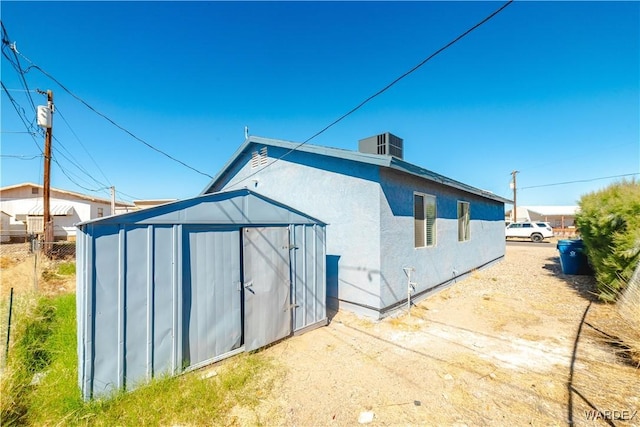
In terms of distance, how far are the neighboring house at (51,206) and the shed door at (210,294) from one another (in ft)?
68.0

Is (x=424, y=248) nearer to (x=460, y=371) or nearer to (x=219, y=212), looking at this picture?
(x=460, y=371)

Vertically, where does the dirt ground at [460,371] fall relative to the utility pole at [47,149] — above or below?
below

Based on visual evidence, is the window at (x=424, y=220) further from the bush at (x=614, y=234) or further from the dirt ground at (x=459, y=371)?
the bush at (x=614, y=234)

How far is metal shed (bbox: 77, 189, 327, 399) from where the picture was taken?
2.94 metres

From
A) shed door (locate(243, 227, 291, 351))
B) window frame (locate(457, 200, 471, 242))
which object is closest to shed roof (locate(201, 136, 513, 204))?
window frame (locate(457, 200, 471, 242))

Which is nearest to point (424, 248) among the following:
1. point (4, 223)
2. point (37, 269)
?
point (37, 269)

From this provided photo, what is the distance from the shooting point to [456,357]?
158 inches

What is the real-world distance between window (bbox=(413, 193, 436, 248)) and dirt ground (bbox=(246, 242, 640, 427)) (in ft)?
5.75

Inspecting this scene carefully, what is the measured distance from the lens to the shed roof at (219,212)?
3264 millimetres

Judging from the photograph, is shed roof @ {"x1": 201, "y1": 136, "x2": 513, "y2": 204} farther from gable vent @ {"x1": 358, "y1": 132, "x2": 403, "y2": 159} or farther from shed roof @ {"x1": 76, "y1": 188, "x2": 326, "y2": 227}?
shed roof @ {"x1": 76, "y1": 188, "x2": 326, "y2": 227}

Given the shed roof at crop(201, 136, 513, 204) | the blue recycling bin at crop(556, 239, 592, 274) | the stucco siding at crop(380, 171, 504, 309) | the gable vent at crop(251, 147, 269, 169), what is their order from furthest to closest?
the blue recycling bin at crop(556, 239, 592, 274) < the gable vent at crop(251, 147, 269, 169) < the stucco siding at crop(380, 171, 504, 309) < the shed roof at crop(201, 136, 513, 204)

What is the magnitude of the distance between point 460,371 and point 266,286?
309 cm

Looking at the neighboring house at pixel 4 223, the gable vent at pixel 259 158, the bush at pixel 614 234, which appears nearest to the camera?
the bush at pixel 614 234

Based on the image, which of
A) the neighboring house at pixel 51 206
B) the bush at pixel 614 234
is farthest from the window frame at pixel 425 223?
the neighboring house at pixel 51 206
